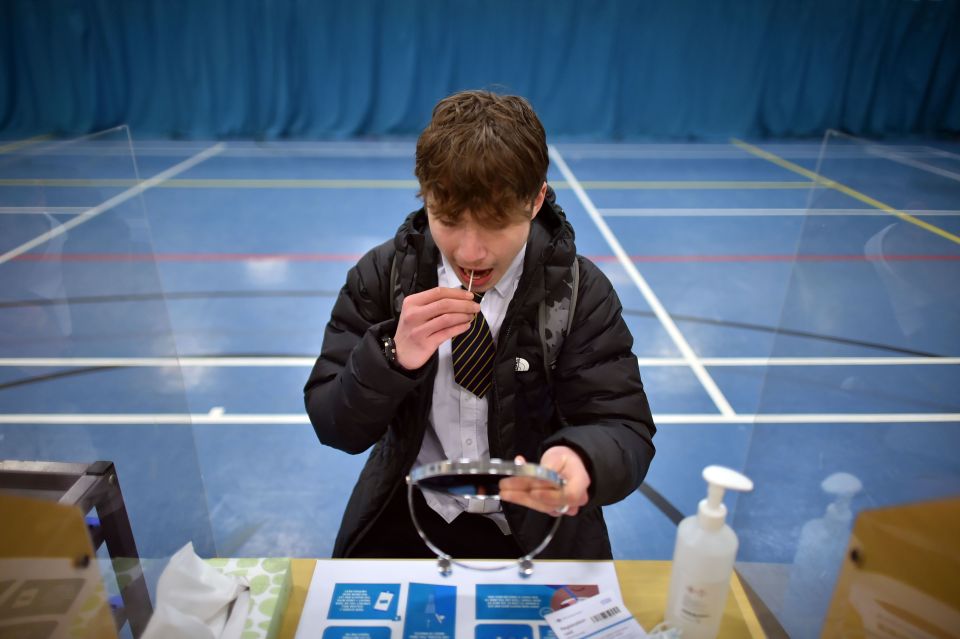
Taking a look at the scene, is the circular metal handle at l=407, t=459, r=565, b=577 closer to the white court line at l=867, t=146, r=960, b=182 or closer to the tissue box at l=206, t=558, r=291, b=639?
the tissue box at l=206, t=558, r=291, b=639

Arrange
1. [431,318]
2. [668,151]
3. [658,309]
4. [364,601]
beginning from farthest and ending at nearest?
1. [668,151]
2. [658,309]
3. [431,318]
4. [364,601]

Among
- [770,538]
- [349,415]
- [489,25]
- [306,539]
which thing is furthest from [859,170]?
[489,25]

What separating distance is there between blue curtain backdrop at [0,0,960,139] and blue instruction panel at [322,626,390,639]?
952 centimetres

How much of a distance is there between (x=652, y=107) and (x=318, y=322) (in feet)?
25.4

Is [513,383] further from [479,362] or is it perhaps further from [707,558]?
[707,558]

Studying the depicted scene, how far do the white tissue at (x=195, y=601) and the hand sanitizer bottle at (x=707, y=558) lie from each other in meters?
0.76

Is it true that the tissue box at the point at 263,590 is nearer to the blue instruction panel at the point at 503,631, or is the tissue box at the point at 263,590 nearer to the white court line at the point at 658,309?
the blue instruction panel at the point at 503,631

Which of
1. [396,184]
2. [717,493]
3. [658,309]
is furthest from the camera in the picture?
[396,184]

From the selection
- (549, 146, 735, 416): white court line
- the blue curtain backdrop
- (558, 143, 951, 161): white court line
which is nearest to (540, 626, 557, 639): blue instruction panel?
(549, 146, 735, 416): white court line

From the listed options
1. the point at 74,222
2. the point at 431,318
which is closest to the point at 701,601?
the point at 431,318

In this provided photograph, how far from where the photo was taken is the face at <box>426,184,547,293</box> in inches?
50.4

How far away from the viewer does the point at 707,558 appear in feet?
3.23

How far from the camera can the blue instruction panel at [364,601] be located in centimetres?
117

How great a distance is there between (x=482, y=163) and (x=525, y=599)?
2.76 ft
